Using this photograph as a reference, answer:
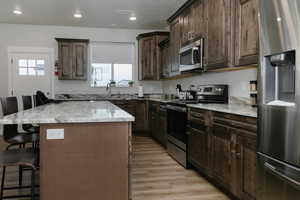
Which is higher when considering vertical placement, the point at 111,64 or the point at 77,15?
the point at 77,15

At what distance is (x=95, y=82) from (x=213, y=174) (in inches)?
183

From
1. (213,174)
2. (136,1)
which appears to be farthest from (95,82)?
(213,174)

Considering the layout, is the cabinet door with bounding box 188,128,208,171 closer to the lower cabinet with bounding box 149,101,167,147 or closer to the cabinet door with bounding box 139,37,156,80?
the lower cabinet with bounding box 149,101,167,147

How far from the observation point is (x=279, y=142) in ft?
5.74

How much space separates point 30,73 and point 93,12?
2.42 m

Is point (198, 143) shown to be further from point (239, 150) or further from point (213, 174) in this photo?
point (239, 150)

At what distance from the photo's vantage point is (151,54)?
6336mm

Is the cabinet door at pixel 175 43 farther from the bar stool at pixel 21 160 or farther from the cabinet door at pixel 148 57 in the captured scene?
the bar stool at pixel 21 160

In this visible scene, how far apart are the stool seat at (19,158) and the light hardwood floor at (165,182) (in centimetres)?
109

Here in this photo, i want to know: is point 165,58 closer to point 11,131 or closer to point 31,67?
point 31,67

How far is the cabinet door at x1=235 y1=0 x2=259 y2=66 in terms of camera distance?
2539 mm

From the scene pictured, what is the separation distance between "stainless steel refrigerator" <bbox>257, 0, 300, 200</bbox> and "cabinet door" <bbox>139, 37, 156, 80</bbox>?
4495 mm

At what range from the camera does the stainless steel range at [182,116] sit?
364 cm

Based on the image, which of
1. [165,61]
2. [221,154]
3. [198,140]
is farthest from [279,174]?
[165,61]
